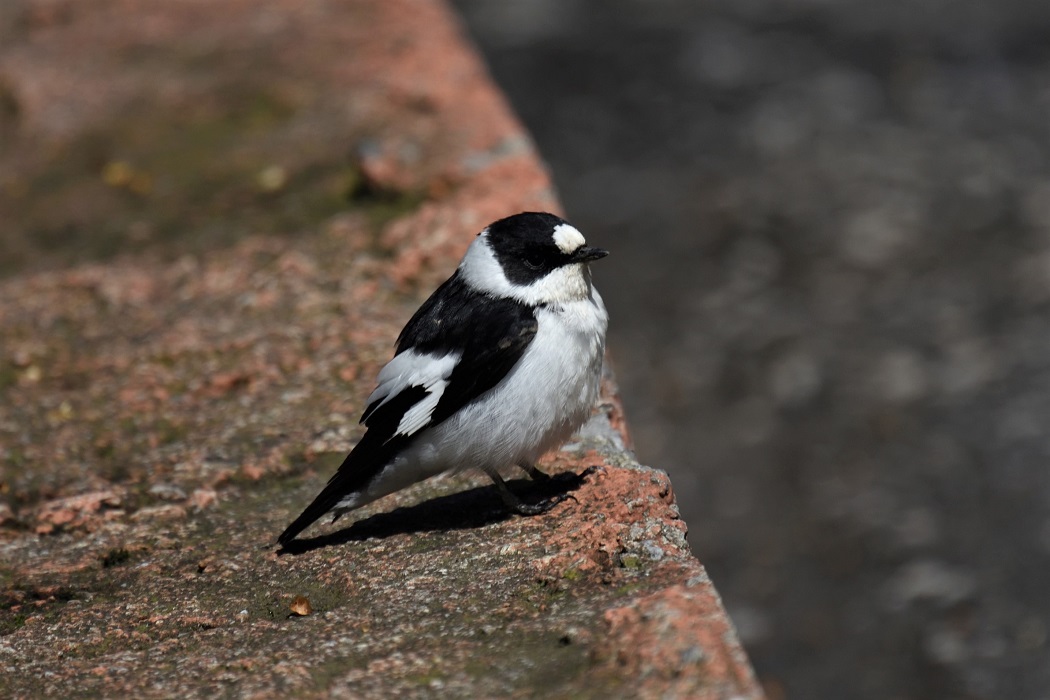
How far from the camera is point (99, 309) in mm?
4918

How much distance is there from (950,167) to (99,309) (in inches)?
241

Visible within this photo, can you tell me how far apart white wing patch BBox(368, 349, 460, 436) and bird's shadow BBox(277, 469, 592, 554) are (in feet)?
0.95

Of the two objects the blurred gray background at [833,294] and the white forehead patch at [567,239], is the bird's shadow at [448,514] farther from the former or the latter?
the blurred gray background at [833,294]

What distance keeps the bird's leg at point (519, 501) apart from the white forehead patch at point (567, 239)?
66 centimetres

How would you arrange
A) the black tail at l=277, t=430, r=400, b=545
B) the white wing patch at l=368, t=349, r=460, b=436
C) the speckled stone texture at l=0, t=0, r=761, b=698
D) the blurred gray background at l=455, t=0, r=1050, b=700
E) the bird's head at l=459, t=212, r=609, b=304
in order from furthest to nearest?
the blurred gray background at l=455, t=0, r=1050, b=700
the bird's head at l=459, t=212, r=609, b=304
the white wing patch at l=368, t=349, r=460, b=436
the black tail at l=277, t=430, r=400, b=545
the speckled stone texture at l=0, t=0, r=761, b=698

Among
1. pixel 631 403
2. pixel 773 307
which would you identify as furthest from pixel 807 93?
pixel 631 403

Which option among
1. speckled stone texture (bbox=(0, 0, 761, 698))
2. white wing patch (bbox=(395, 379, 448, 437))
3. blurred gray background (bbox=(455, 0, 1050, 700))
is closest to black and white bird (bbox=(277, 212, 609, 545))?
white wing patch (bbox=(395, 379, 448, 437))

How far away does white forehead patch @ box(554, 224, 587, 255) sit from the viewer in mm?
3625

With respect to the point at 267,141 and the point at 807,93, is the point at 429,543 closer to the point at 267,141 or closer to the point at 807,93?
the point at 267,141

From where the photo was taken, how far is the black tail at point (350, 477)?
3344 millimetres

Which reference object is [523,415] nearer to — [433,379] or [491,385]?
[491,385]

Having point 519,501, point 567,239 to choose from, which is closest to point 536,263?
point 567,239

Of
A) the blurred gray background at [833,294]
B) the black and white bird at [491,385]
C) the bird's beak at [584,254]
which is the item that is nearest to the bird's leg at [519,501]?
the black and white bird at [491,385]

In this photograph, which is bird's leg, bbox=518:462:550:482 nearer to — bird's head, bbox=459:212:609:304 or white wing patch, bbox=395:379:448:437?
white wing patch, bbox=395:379:448:437
